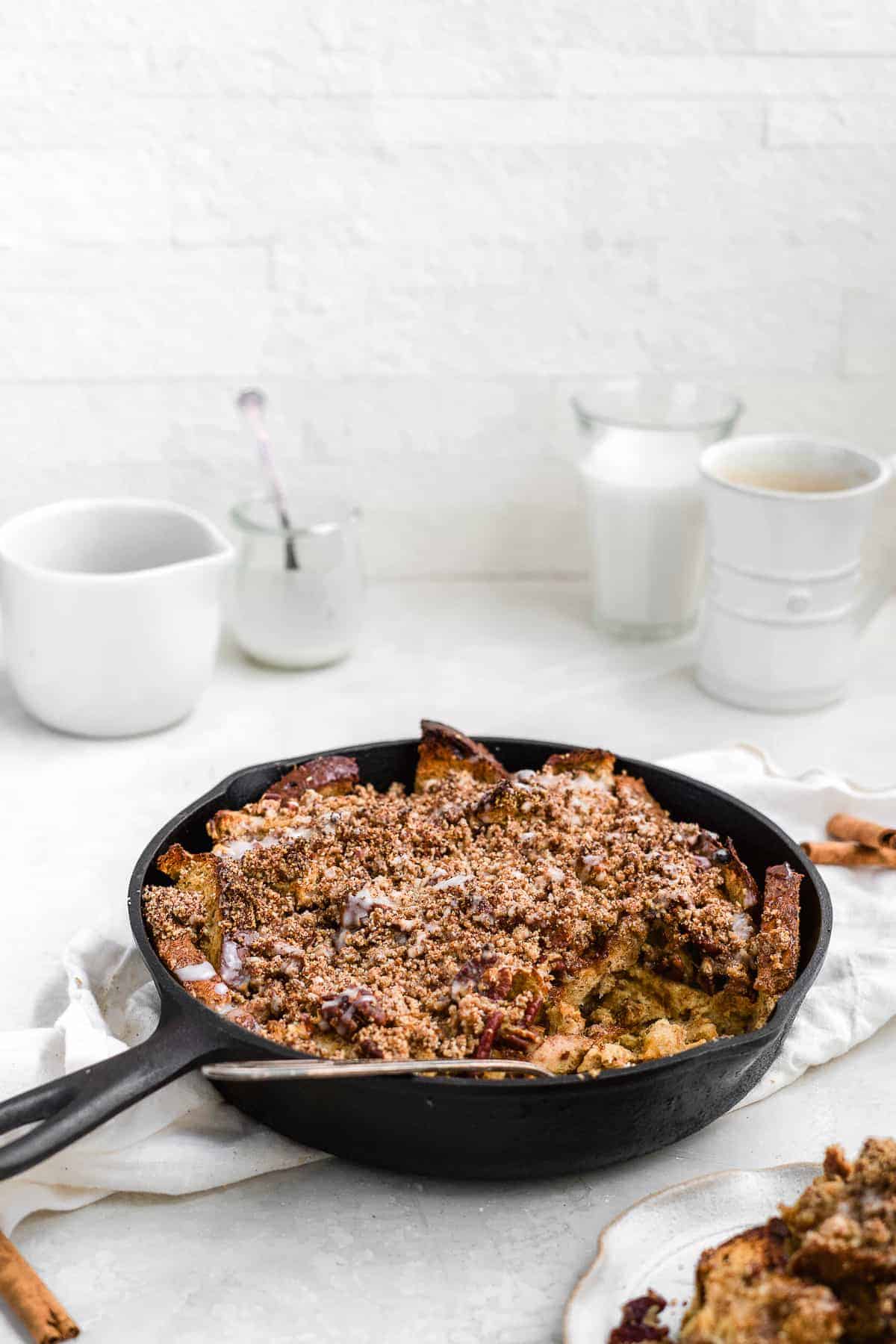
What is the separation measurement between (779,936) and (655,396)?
872mm

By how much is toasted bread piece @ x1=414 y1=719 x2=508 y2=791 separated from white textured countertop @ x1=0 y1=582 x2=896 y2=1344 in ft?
0.88

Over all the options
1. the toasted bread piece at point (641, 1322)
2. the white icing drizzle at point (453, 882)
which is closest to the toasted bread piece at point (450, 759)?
the white icing drizzle at point (453, 882)

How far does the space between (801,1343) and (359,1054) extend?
30 cm

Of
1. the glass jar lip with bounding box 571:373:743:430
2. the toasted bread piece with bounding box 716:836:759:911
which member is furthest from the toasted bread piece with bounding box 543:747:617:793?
the glass jar lip with bounding box 571:373:743:430

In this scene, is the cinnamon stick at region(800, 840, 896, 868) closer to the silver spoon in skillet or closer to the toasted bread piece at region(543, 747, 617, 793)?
the toasted bread piece at region(543, 747, 617, 793)

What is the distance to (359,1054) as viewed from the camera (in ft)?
2.89

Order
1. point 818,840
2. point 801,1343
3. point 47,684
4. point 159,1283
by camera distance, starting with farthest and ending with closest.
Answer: point 47,684 < point 818,840 < point 159,1283 < point 801,1343

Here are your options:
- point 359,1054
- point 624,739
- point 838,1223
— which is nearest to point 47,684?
point 624,739

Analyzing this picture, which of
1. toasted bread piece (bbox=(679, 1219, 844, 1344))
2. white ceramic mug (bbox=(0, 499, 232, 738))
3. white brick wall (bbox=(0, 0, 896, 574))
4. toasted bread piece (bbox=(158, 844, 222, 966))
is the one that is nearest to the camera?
toasted bread piece (bbox=(679, 1219, 844, 1344))

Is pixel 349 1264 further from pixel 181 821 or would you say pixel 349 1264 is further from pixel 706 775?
pixel 706 775

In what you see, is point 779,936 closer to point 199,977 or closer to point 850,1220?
point 850,1220

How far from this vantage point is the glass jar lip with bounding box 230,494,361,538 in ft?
5.13

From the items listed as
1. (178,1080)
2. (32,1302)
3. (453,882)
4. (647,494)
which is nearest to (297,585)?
(647,494)

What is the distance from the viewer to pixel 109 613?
1398 mm
